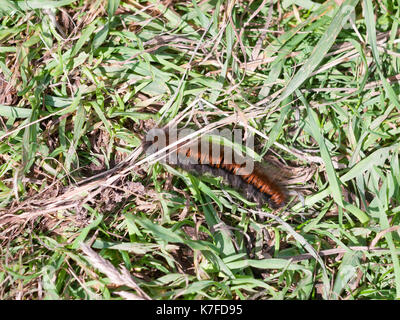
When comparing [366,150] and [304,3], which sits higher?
[304,3]

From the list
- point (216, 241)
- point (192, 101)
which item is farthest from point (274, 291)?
point (192, 101)

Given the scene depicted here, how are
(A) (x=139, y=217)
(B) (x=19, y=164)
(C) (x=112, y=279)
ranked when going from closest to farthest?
(C) (x=112, y=279), (A) (x=139, y=217), (B) (x=19, y=164)

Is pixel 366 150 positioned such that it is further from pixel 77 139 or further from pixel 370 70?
pixel 77 139

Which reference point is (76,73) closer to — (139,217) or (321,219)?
(139,217)

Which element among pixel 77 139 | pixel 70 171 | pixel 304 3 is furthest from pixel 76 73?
pixel 304 3

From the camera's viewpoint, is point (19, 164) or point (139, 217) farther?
point (19, 164)

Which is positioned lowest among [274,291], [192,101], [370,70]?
[274,291]

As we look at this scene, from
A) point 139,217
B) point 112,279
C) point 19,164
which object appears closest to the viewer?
point 112,279
